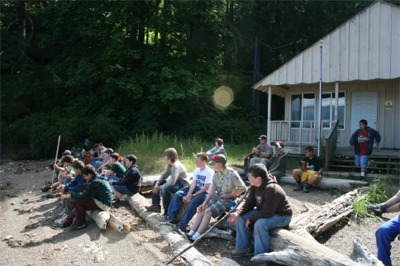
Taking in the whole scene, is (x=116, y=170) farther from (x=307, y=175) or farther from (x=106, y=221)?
(x=307, y=175)

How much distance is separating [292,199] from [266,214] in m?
4.31

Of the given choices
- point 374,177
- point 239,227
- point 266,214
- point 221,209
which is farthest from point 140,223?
point 374,177

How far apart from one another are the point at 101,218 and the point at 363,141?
7792 mm

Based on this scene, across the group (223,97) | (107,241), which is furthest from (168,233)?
(223,97)

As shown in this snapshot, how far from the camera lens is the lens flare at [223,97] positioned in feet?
92.6

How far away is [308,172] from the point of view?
10.9 m

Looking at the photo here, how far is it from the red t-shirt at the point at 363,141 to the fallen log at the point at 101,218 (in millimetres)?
7587

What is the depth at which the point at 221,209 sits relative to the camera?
6.94 metres

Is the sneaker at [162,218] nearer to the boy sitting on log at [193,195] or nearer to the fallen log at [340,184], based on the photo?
the boy sitting on log at [193,195]

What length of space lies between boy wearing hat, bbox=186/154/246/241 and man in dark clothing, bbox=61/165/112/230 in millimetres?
2497

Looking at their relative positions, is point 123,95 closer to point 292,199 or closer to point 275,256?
point 292,199

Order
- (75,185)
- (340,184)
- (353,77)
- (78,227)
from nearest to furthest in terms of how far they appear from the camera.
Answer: (78,227) → (75,185) → (340,184) → (353,77)

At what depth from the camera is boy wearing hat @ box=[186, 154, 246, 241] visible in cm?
686

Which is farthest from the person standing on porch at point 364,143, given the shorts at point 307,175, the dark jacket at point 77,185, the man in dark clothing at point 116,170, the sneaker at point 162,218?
the dark jacket at point 77,185
